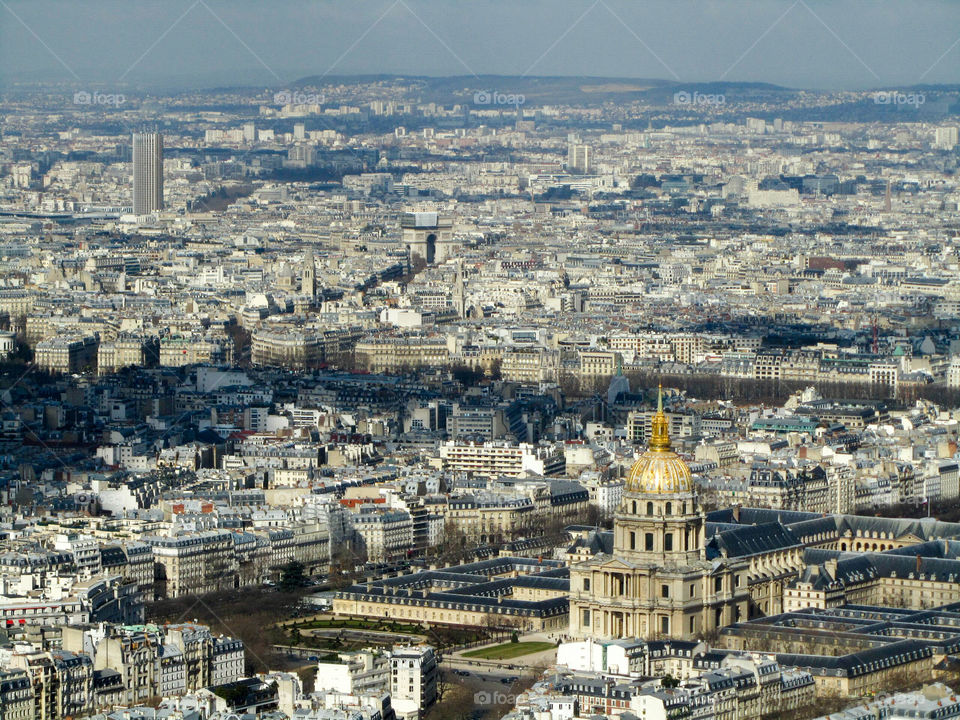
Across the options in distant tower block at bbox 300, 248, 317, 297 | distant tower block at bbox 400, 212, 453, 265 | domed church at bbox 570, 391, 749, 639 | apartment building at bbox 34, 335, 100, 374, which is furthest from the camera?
distant tower block at bbox 400, 212, 453, 265

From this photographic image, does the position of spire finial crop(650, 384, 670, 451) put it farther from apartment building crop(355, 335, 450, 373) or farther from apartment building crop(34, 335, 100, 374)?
apartment building crop(355, 335, 450, 373)

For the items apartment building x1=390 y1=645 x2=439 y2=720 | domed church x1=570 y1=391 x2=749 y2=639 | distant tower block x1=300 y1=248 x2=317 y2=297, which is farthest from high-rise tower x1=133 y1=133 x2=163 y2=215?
apartment building x1=390 y1=645 x2=439 y2=720

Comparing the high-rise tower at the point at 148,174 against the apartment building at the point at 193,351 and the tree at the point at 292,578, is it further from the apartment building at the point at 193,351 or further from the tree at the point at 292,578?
the tree at the point at 292,578

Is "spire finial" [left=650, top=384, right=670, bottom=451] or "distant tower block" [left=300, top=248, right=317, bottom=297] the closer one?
"spire finial" [left=650, top=384, right=670, bottom=451]

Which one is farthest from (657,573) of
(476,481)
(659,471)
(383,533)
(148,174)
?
(148,174)

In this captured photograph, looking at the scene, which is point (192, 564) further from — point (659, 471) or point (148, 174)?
point (148, 174)
